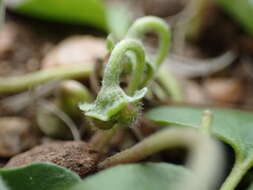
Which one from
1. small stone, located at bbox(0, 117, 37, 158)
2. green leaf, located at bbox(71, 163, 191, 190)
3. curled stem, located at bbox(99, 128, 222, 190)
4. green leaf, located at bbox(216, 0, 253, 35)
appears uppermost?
green leaf, located at bbox(216, 0, 253, 35)

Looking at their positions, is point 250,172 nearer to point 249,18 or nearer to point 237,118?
point 237,118

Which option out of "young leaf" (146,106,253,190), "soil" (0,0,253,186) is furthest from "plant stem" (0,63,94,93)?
"young leaf" (146,106,253,190)

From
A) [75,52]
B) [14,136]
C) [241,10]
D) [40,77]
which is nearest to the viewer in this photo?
[14,136]

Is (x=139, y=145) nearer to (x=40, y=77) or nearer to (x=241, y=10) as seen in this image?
(x=40, y=77)

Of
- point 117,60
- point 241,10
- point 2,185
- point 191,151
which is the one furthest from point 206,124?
point 241,10

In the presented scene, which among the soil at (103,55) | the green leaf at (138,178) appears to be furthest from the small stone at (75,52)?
the green leaf at (138,178)

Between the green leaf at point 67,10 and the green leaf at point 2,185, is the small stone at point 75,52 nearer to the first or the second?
the green leaf at point 67,10

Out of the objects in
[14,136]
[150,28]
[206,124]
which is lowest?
[14,136]

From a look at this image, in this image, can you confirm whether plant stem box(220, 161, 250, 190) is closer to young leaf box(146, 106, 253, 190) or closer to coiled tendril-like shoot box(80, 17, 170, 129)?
young leaf box(146, 106, 253, 190)
